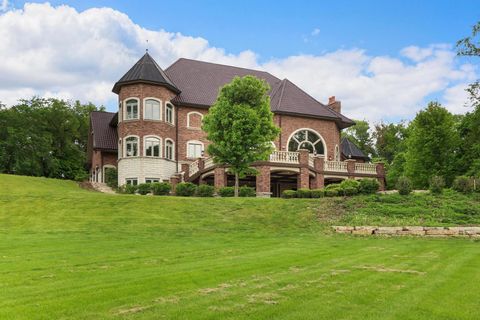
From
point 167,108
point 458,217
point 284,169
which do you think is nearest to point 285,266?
point 458,217

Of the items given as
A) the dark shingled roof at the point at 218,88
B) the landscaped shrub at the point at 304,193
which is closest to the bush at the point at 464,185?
the landscaped shrub at the point at 304,193

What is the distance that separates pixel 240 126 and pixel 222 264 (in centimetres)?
1643

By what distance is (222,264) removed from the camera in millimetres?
9523

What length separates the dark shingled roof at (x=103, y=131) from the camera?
3762 centimetres

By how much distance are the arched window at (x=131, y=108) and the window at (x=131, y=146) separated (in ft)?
5.17

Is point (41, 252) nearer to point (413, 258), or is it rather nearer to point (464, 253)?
point (413, 258)

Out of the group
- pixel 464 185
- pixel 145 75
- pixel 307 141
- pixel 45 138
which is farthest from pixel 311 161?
pixel 45 138

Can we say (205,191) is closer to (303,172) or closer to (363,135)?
(303,172)

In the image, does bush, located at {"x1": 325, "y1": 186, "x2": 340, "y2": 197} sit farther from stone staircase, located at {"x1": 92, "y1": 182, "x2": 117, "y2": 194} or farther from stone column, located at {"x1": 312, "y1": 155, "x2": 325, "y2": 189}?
stone staircase, located at {"x1": 92, "y1": 182, "x2": 117, "y2": 194}

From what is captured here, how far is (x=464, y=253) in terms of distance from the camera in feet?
40.4

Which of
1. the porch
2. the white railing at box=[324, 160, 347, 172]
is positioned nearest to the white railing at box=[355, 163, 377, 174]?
the porch

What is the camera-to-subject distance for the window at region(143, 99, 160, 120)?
32562 mm

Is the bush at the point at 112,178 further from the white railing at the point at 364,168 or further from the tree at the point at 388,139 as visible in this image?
the tree at the point at 388,139

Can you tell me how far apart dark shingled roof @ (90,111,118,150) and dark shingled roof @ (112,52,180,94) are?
5356mm
